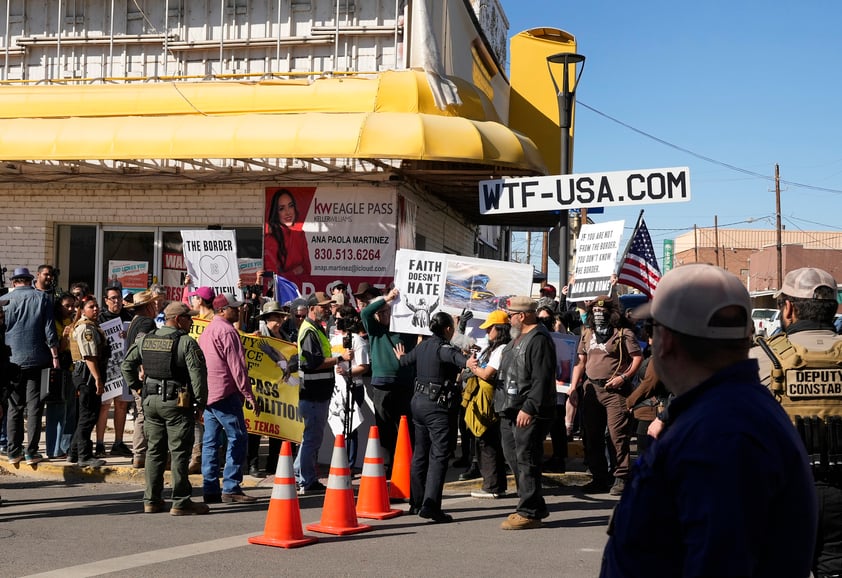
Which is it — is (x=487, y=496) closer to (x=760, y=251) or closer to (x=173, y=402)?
(x=173, y=402)

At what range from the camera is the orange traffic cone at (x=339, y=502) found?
822 cm

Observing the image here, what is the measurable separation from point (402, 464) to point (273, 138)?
6268mm

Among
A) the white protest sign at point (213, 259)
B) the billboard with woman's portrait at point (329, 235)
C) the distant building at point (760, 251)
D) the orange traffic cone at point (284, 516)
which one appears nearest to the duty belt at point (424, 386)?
the orange traffic cone at point (284, 516)

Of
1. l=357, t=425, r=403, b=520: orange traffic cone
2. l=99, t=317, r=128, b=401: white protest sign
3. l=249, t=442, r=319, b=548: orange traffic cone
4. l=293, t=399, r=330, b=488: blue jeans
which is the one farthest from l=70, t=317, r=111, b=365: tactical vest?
l=249, t=442, r=319, b=548: orange traffic cone

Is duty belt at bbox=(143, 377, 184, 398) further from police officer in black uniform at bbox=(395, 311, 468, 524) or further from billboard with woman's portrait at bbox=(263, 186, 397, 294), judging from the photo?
billboard with woman's portrait at bbox=(263, 186, 397, 294)

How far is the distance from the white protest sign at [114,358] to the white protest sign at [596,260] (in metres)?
5.64

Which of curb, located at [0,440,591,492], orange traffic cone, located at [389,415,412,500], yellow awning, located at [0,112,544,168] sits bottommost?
curb, located at [0,440,591,492]

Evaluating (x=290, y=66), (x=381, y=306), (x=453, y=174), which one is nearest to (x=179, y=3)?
(x=290, y=66)

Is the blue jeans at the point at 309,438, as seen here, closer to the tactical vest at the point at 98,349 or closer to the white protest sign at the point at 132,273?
the tactical vest at the point at 98,349

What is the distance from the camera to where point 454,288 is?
11953 mm

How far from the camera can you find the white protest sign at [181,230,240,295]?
13.5m

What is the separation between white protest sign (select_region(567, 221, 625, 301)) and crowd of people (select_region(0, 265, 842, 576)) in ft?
1.84

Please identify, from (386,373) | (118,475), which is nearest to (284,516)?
(386,373)

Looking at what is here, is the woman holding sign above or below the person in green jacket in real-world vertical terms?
above
